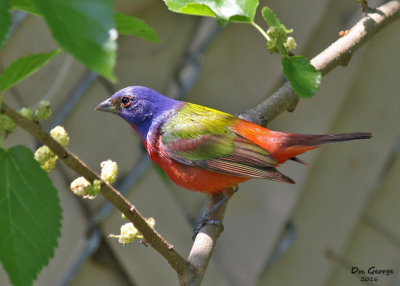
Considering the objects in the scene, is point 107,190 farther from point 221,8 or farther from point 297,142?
point 297,142

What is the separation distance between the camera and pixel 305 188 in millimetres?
4090

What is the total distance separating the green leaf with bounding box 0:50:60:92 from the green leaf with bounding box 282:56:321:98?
71 centimetres

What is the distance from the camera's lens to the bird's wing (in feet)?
7.91

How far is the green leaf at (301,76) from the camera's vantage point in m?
A: 1.54

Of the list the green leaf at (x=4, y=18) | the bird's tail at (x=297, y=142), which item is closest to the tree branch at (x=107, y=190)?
the green leaf at (x=4, y=18)

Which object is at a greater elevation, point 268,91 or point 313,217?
point 268,91

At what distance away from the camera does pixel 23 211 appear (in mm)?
1101

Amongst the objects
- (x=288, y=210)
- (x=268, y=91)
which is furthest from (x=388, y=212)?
(x=268, y=91)

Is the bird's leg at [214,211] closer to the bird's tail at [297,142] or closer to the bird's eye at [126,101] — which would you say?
the bird's tail at [297,142]

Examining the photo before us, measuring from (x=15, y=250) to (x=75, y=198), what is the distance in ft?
6.71

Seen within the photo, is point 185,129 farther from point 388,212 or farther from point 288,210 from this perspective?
point 388,212

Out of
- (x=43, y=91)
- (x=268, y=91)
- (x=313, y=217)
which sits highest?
(x=43, y=91)

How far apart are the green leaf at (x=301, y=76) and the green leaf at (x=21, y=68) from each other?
0.71 m

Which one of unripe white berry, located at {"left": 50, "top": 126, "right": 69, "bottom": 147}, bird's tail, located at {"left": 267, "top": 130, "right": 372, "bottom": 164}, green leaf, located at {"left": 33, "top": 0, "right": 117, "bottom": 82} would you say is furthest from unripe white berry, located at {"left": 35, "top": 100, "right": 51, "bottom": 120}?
bird's tail, located at {"left": 267, "top": 130, "right": 372, "bottom": 164}
